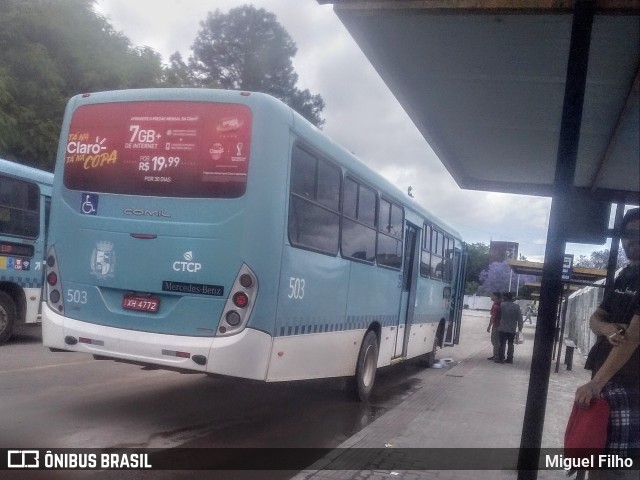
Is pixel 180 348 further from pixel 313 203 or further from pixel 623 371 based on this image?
pixel 623 371

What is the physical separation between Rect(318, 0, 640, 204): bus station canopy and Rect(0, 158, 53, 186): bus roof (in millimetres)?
7945

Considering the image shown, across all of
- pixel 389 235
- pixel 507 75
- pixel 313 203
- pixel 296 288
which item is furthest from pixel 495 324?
pixel 507 75

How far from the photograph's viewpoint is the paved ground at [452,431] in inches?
242

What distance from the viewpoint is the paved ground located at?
20.2 feet

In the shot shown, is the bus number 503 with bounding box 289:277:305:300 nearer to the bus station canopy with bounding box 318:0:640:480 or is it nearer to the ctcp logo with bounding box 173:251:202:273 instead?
the ctcp logo with bounding box 173:251:202:273

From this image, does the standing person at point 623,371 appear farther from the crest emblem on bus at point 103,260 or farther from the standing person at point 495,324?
the standing person at point 495,324

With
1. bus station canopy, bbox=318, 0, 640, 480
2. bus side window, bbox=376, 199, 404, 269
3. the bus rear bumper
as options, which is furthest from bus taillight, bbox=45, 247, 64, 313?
bus side window, bbox=376, 199, 404, 269

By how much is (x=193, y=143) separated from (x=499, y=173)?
14.1 ft

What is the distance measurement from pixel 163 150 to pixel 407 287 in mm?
6517

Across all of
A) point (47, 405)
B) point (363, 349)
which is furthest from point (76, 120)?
point (363, 349)

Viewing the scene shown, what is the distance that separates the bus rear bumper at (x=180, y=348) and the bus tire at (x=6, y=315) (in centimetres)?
576

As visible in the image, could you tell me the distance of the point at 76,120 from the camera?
761 cm

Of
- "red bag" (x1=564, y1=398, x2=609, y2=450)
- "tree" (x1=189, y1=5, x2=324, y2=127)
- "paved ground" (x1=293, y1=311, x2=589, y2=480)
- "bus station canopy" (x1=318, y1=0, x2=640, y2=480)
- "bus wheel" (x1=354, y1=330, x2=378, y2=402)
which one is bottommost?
"paved ground" (x1=293, y1=311, x2=589, y2=480)

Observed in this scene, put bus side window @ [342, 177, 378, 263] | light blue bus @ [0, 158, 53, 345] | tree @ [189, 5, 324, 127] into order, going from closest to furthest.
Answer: bus side window @ [342, 177, 378, 263] < light blue bus @ [0, 158, 53, 345] < tree @ [189, 5, 324, 127]
